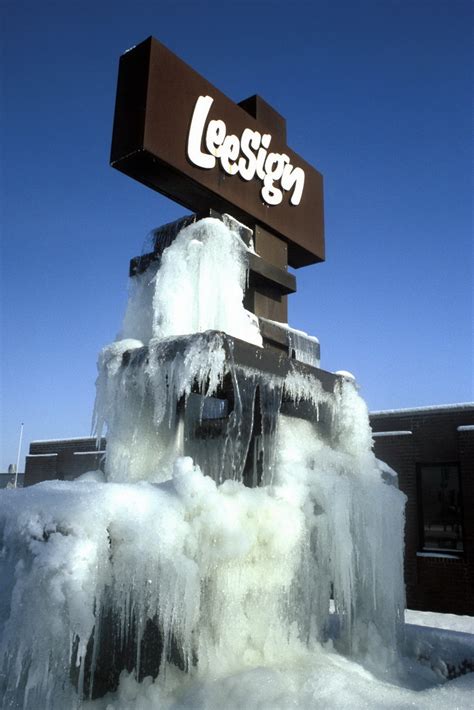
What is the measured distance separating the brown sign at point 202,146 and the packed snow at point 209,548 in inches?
23.0

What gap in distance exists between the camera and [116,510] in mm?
3236

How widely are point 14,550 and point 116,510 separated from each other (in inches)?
23.8

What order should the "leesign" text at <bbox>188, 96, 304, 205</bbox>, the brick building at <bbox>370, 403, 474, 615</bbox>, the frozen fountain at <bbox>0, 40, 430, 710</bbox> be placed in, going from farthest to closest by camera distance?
the brick building at <bbox>370, 403, 474, 615</bbox> < the "leesign" text at <bbox>188, 96, 304, 205</bbox> < the frozen fountain at <bbox>0, 40, 430, 710</bbox>

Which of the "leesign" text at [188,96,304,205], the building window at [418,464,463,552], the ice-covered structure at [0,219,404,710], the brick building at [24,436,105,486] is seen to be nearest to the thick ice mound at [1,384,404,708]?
the ice-covered structure at [0,219,404,710]

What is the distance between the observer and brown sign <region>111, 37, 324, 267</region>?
5.05 m

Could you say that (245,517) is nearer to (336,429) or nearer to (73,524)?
(73,524)

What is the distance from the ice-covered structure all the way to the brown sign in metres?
0.52

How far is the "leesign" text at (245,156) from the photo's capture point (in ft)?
17.9

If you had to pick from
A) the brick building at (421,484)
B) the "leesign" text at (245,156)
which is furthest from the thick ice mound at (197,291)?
the brick building at (421,484)

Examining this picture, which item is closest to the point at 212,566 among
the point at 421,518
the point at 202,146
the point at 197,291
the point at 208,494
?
the point at 208,494

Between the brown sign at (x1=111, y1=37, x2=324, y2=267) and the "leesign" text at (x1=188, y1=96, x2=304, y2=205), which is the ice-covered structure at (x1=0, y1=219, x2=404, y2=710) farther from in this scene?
the "leesign" text at (x1=188, y1=96, x2=304, y2=205)

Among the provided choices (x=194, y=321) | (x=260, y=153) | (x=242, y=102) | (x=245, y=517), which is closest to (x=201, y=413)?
(x=194, y=321)

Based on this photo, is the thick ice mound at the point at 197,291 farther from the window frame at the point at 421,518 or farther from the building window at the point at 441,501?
the building window at the point at 441,501

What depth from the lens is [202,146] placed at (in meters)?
5.49
